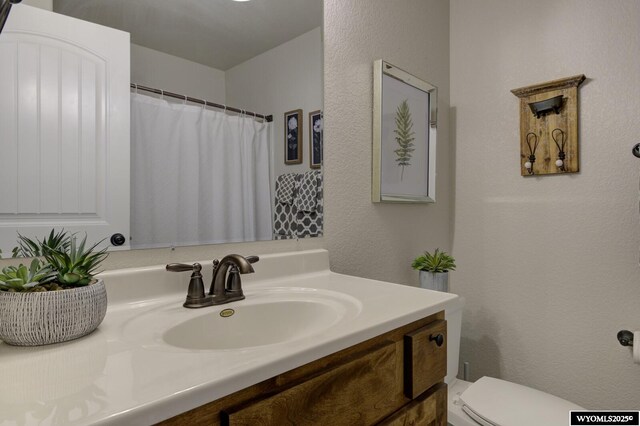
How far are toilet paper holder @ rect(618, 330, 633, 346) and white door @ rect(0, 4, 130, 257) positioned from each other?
1.76 m

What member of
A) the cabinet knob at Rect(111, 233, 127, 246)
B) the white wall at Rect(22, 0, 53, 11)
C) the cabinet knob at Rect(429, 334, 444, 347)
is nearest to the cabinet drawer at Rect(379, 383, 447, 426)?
the cabinet knob at Rect(429, 334, 444, 347)

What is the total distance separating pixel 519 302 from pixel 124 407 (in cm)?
174

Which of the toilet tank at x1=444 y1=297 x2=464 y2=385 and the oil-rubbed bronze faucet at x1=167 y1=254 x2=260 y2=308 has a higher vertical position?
the oil-rubbed bronze faucet at x1=167 y1=254 x2=260 y2=308

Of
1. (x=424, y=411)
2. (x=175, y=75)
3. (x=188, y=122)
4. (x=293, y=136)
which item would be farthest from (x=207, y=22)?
(x=424, y=411)

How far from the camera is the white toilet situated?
1.09 metres

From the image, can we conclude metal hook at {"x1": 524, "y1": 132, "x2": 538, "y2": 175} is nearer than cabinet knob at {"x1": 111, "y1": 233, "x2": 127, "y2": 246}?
No

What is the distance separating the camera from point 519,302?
5.52 ft

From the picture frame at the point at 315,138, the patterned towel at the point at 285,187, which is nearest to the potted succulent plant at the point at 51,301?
the patterned towel at the point at 285,187

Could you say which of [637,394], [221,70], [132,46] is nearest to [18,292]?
[132,46]

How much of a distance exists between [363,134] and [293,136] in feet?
1.09

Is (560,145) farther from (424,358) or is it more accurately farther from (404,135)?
(424,358)

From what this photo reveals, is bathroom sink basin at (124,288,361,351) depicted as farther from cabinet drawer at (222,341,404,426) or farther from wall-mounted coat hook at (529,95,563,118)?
wall-mounted coat hook at (529,95,563,118)

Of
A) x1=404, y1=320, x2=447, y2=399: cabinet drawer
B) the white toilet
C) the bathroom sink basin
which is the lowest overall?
the white toilet

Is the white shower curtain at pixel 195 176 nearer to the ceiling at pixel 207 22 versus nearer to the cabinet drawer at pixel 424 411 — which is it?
the ceiling at pixel 207 22
